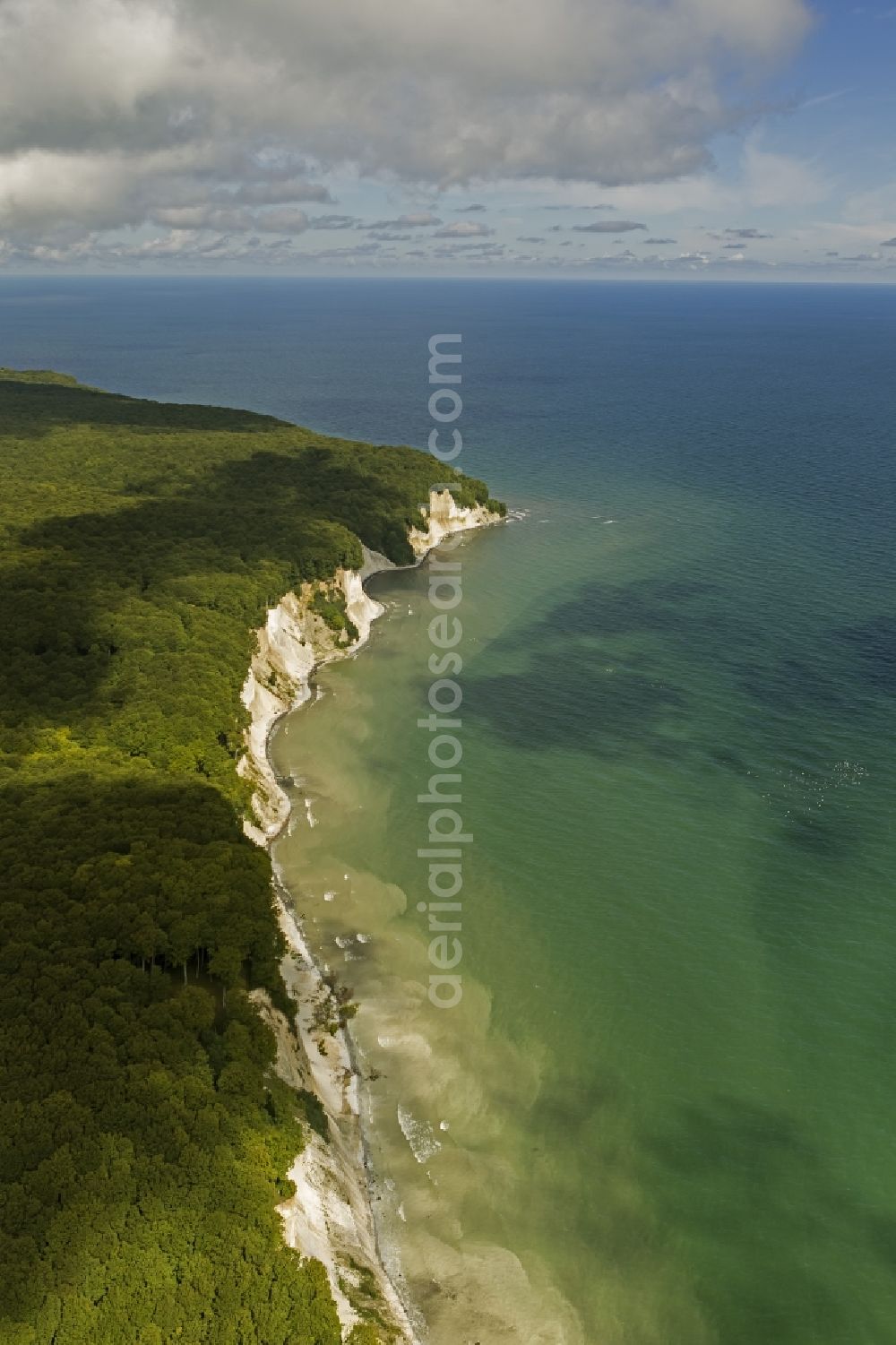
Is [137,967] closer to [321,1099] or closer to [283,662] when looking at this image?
[321,1099]

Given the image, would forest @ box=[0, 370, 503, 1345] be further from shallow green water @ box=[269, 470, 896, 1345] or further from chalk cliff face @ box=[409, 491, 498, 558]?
chalk cliff face @ box=[409, 491, 498, 558]

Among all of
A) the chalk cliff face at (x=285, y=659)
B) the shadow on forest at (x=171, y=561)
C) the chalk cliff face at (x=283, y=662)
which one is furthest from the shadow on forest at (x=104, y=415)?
the chalk cliff face at (x=283, y=662)

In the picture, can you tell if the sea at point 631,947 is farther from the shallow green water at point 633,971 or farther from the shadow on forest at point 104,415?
→ the shadow on forest at point 104,415

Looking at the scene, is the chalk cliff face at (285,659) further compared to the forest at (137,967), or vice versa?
the chalk cliff face at (285,659)

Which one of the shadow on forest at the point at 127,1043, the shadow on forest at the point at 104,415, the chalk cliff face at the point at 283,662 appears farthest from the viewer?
the shadow on forest at the point at 104,415

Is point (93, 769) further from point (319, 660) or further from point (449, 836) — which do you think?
point (319, 660)

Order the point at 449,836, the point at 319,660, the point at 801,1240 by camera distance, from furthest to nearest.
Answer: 1. the point at 319,660
2. the point at 449,836
3. the point at 801,1240

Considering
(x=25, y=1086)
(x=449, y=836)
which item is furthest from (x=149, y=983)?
(x=449, y=836)
